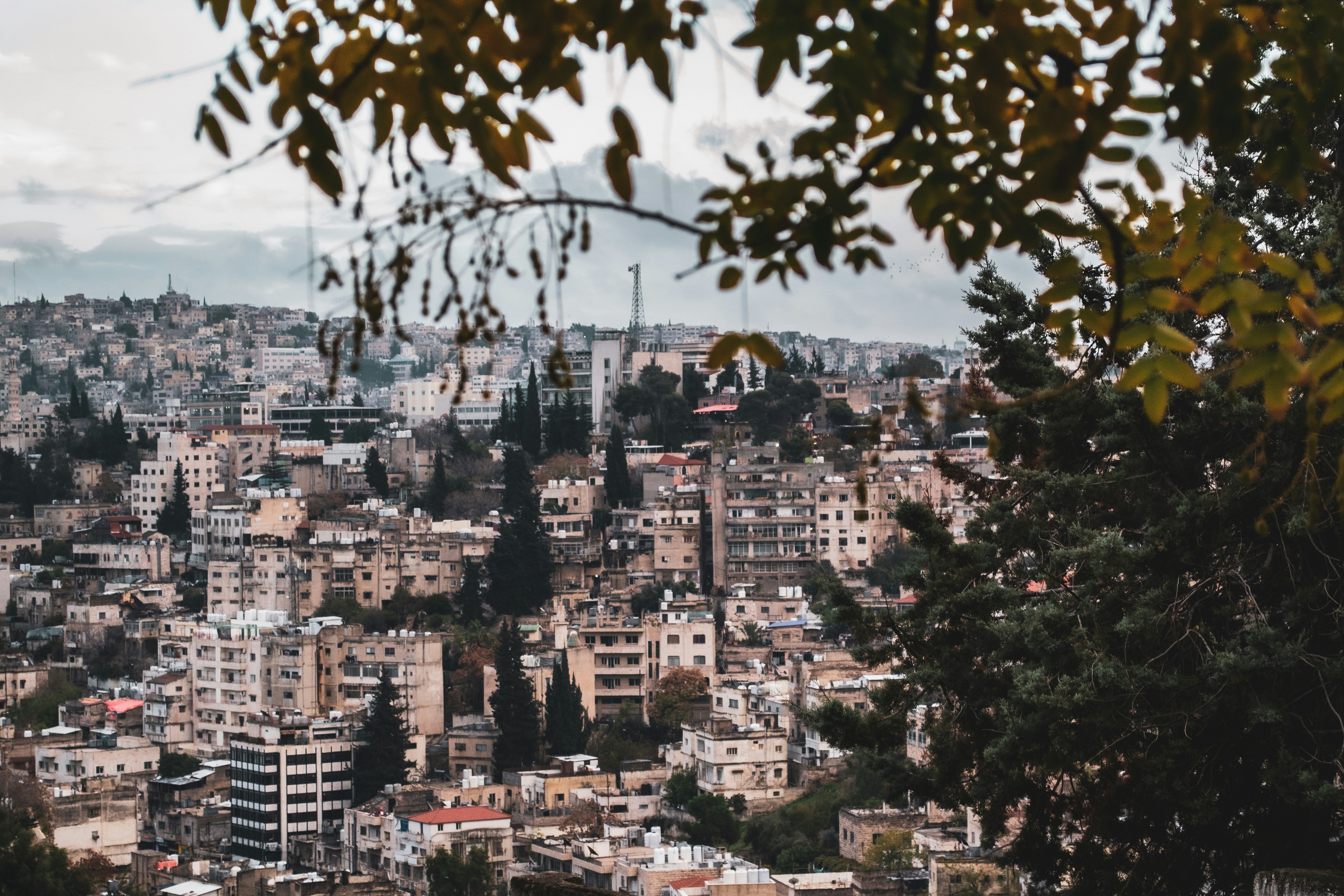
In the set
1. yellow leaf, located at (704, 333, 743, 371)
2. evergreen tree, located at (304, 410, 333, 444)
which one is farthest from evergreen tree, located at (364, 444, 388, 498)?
yellow leaf, located at (704, 333, 743, 371)

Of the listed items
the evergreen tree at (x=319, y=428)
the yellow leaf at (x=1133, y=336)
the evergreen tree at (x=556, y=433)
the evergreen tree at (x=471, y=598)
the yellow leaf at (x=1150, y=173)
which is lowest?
the evergreen tree at (x=471, y=598)

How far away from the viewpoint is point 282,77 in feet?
8.01

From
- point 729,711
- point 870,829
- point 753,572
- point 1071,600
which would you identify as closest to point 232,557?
point 753,572

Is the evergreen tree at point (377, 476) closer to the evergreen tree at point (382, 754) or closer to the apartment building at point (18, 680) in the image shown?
the apartment building at point (18, 680)

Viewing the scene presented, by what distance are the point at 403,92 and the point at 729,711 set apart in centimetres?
2896

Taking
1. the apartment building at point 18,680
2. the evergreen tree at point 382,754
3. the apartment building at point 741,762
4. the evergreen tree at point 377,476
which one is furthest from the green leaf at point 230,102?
the evergreen tree at point 377,476

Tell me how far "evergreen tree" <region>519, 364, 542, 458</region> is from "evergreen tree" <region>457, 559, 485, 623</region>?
1221 cm

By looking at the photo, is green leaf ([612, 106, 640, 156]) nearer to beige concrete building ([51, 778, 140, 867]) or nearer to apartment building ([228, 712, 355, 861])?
beige concrete building ([51, 778, 140, 867])

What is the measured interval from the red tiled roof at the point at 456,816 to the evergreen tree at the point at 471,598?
12.2 metres

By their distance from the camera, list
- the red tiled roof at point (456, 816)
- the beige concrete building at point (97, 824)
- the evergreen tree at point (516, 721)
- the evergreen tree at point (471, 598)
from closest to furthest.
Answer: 1. the red tiled roof at point (456, 816)
2. the beige concrete building at point (97, 824)
3. the evergreen tree at point (516, 721)
4. the evergreen tree at point (471, 598)

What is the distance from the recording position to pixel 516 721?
102 ft

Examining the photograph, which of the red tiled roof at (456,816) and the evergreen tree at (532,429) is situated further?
the evergreen tree at (532,429)

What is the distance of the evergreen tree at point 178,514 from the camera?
164 ft

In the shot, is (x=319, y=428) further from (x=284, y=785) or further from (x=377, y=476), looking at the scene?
(x=284, y=785)
